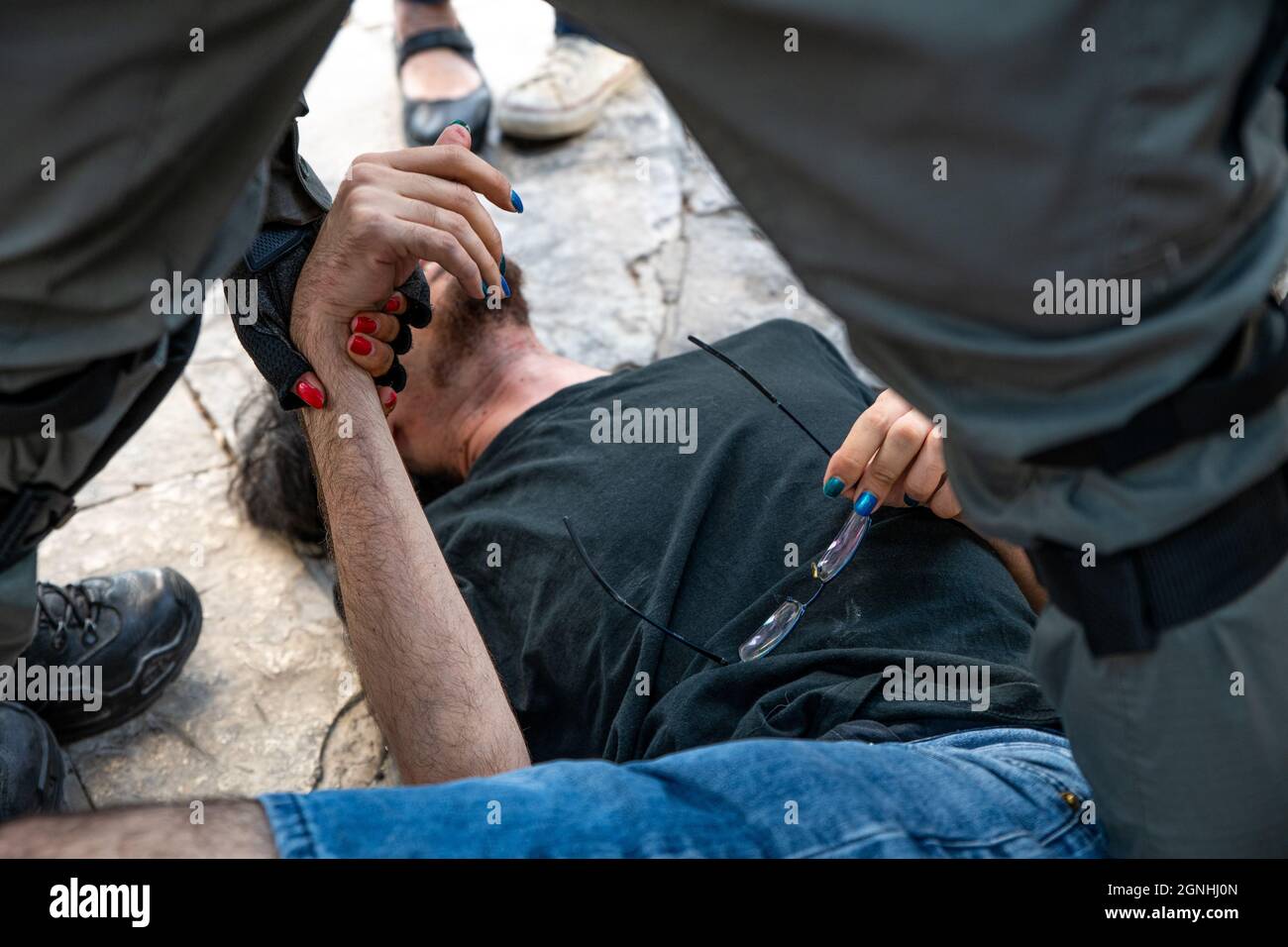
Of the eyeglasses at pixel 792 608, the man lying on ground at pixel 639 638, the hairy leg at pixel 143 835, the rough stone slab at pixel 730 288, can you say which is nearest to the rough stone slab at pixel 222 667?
the man lying on ground at pixel 639 638

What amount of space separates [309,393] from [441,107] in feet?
5.20

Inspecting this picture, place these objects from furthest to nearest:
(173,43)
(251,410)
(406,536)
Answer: (251,410), (406,536), (173,43)

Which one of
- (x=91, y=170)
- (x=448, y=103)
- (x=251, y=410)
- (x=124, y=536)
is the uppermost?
(x=448, y=103)

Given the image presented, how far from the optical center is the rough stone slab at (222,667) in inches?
68.9

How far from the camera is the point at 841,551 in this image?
1.50 meters

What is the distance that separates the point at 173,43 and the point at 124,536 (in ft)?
4.95

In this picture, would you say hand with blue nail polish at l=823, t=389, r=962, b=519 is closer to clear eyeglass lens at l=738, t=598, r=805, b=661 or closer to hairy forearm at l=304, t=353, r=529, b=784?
clear eyeglass lens at l=738, t=598, r=805, b=661

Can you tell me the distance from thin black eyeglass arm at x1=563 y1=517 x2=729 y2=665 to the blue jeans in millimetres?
370

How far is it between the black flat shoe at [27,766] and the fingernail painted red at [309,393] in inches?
23.6

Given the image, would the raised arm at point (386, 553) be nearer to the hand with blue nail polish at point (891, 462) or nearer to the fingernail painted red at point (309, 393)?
the fingernail painted red at point (309, 393)

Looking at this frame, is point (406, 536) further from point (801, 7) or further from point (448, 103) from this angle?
point (448, 103)

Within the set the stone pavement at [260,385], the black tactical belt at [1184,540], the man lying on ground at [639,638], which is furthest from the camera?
the stone pavement at [260,385]

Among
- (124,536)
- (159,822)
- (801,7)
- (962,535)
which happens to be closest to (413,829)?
(159,822)

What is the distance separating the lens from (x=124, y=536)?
2125mm
